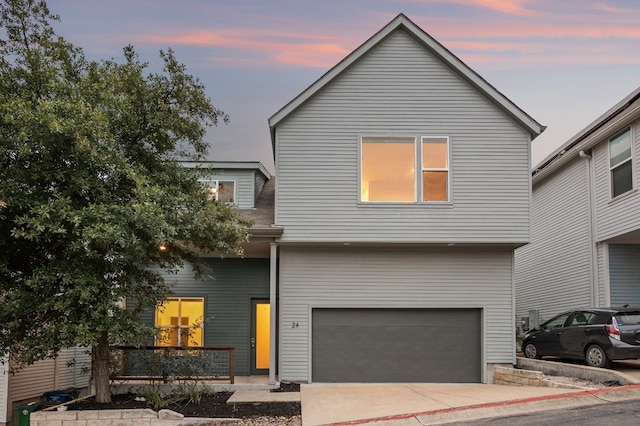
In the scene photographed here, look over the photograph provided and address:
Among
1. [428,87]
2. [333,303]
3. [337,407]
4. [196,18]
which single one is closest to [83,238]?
[337,407]

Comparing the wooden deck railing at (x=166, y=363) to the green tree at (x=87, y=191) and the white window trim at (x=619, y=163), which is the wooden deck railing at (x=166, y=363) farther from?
the white window trim at (x=619, y=163)

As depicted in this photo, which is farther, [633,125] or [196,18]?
[196,18]

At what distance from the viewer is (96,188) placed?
10.2 m

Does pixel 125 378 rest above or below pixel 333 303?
below

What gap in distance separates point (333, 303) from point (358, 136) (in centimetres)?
413

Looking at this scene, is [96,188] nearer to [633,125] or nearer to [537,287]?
[633,125]

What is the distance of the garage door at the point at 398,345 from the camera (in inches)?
568

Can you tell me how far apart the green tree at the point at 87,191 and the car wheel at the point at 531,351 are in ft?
27.8

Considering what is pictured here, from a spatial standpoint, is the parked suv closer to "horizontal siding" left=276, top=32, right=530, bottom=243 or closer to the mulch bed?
"horizontal siding" left=276, top=32, right=530, bottom=243

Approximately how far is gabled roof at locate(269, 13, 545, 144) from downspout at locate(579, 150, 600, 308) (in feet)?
13.0

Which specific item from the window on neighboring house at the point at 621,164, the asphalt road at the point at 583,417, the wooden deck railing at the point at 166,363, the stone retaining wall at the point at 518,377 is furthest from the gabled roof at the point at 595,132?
the wooden deck railing at the point at 166,363

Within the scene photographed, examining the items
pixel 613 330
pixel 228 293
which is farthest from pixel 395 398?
pixel 228 293

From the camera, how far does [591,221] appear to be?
56.3 feet

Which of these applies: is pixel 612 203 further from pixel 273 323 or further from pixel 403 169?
pixel 273 323
